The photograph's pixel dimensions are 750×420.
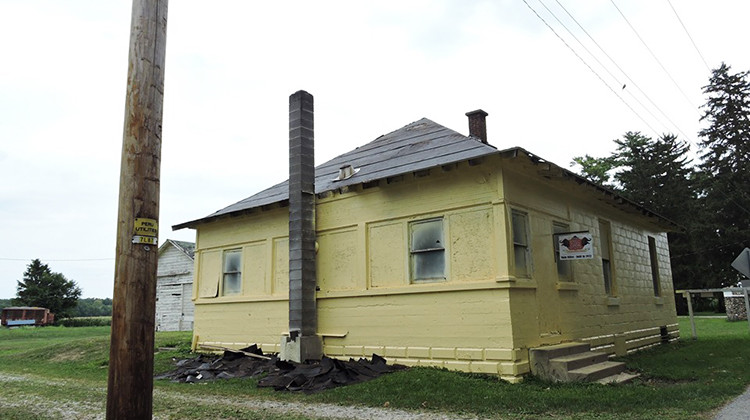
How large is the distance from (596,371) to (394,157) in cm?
635

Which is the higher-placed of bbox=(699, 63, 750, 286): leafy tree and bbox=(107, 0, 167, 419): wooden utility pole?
bbox=(699, 63, 750, 286): leafy tree

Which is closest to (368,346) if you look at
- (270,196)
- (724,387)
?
(270,196)

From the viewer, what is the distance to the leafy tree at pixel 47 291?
51.2m

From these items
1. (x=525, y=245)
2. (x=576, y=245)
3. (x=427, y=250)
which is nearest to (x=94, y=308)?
(x=427, y=250)

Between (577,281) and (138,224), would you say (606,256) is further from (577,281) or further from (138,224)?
(138,224)

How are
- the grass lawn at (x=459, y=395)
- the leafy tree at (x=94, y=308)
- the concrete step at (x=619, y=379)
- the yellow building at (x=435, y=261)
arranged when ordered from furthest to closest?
1. the leafy tree at (x=94, y=308)
2. the yellow building at (x=435, y=261)
3. the concrete step at (x=619, y=379)
4. the grass lawn at (x=459, y=395)

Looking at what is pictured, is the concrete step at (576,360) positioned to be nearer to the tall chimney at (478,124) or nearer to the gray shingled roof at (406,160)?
the gray shingled roof at (406,160)

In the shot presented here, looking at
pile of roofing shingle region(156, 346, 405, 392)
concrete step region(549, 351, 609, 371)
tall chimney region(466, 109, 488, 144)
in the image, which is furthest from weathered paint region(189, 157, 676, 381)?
tall chimney region(466, 109, 488, 144)

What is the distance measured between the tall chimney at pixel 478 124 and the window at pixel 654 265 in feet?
26.8

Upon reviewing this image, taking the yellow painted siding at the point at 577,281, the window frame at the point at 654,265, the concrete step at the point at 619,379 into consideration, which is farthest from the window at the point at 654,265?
the concrete step at the point at 619,379

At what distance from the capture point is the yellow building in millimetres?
9664

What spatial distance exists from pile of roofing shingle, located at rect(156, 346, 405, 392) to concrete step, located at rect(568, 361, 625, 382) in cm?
316

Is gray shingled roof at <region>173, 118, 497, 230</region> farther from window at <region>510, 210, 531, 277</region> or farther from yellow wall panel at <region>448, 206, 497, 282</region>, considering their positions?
window at <region>510, 210, 531, 277</region>

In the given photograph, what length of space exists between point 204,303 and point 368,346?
6001 mm
